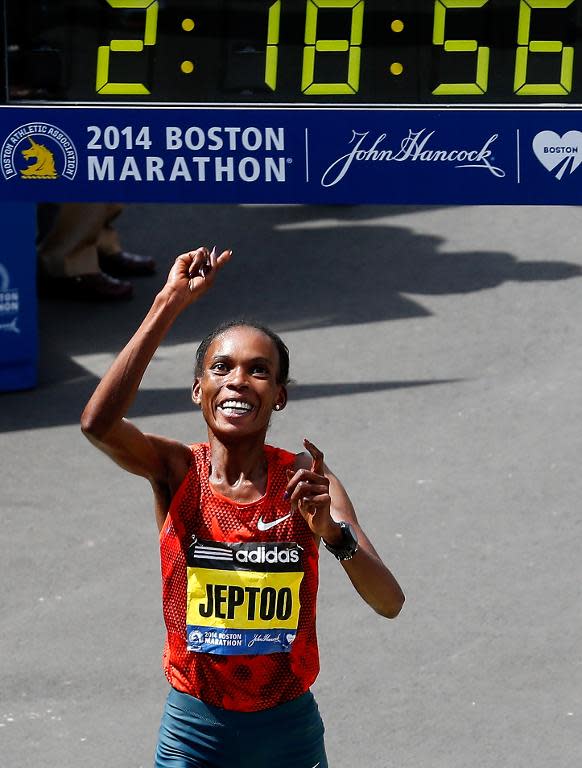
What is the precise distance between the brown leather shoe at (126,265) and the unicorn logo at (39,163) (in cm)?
871

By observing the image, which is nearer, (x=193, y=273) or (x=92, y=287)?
(x=193, y=273)

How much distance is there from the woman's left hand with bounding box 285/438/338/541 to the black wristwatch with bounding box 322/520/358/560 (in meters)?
0.04

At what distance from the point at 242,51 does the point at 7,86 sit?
2.74ft

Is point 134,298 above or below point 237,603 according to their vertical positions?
below

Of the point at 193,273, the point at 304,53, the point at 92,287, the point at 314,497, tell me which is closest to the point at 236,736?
the point at 314,497

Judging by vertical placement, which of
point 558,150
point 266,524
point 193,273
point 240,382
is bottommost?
point 266,524

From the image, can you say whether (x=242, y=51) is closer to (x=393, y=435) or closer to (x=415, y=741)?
(x=415, y=741)

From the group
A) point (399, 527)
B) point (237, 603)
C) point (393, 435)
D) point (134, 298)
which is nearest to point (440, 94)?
point (237, 603)

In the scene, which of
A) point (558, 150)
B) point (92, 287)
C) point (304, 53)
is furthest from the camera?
point (92, 287)

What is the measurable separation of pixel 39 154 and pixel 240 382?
1.29 meters

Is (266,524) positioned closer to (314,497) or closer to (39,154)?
(314,497)

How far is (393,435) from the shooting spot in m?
10.1

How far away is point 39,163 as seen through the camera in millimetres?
5000

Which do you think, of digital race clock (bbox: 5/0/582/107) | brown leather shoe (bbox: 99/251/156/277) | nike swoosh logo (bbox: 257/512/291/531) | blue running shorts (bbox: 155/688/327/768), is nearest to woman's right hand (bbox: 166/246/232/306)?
nike swoosh logo (bbox: 257/512/291/531)
